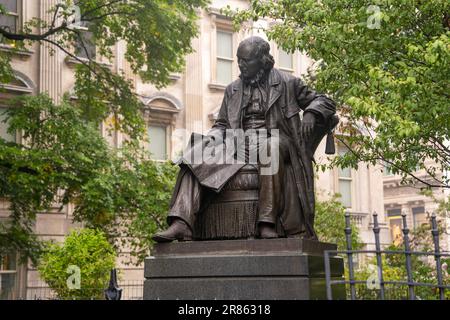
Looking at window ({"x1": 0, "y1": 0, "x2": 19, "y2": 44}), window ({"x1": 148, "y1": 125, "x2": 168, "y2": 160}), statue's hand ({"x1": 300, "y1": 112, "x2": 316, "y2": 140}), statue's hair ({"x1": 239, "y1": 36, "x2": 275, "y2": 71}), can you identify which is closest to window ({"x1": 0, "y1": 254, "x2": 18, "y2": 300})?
window ({"x1": 148, "y1": 125, "x2": 168, "y2": 160})

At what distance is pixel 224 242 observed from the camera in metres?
8.38

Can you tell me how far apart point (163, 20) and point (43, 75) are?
651cm

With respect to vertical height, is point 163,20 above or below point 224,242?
above

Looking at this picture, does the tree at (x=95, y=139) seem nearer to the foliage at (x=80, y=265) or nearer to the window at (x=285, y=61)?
the foliage at (x=80, y=265)

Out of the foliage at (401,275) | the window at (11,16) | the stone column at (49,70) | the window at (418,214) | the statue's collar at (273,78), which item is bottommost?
the foliage at (401,275)

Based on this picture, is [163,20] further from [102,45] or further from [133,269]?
[133,269]

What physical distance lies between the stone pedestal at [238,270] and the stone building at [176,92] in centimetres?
1361

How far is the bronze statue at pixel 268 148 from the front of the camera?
28.2 feet

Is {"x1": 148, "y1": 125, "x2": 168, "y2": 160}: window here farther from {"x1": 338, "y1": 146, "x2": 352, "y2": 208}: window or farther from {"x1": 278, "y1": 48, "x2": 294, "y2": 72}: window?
{"x1": 338, "y1": 146, "x2": 352, "y2": 208}: window

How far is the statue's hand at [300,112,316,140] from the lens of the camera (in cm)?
899

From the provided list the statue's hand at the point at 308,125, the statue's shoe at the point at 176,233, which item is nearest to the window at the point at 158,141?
the statue's hand at the point at 308,125

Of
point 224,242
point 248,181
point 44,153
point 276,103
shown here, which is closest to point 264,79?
point 276,103

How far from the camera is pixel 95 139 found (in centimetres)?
1888

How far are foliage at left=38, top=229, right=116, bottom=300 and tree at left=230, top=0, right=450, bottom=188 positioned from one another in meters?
6.57
